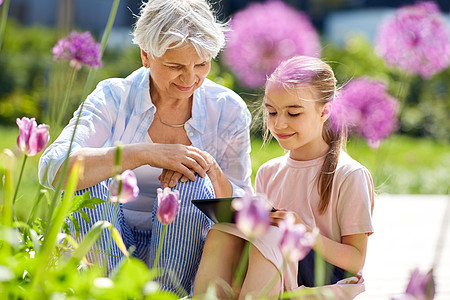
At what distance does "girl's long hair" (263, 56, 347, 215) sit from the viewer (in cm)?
210

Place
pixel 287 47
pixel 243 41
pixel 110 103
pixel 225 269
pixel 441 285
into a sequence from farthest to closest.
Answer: pixel 441 285 < pixel 110 103 < pixel 225 269 < pixel 243 41 < pixel 287 47

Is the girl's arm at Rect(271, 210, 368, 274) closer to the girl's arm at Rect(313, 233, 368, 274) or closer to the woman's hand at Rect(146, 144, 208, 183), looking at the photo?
the girl's arm at Rect(313, 233, 368, 274)

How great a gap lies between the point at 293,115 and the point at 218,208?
48 cm

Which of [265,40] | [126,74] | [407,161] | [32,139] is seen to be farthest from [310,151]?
[126,74]

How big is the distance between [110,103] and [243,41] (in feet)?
3.18

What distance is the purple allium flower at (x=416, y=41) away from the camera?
1421mm

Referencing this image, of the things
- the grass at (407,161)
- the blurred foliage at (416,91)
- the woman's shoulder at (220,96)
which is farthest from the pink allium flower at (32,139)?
the blurred foliage at (416,91)

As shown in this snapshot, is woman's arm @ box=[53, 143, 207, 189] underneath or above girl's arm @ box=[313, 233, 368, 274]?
above

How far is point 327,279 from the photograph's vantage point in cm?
200

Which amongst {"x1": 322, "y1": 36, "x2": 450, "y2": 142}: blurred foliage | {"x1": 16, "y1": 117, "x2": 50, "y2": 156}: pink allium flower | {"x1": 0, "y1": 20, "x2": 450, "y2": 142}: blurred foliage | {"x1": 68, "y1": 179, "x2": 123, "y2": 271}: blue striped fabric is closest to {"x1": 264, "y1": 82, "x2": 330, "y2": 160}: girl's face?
{"x1": 68, "y1": 179, "x2": 123, "y2": 271}: blue striped fabric

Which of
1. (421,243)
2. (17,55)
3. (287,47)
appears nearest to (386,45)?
(287,47)

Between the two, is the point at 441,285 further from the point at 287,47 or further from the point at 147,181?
the point at 287,47

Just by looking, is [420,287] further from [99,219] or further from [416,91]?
[416,91]

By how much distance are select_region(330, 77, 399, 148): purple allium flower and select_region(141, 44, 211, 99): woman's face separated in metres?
1.07
